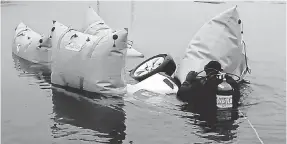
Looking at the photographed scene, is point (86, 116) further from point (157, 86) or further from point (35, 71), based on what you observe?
point (35, 71)

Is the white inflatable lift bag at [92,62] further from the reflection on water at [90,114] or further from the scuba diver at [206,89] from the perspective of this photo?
the scuba diver at [206,89]

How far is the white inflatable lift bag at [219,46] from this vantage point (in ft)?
29.1

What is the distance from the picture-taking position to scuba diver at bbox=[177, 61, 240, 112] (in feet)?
24.7

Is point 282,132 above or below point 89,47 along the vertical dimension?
below

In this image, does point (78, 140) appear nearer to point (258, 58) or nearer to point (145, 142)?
point (145, 142)

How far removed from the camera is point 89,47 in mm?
8266

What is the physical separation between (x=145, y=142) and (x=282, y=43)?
11.1 m

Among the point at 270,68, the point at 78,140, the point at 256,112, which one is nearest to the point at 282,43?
the point at 270,68

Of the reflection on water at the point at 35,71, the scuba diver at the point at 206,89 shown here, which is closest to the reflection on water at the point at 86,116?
the reflection on water at the point at 35,71

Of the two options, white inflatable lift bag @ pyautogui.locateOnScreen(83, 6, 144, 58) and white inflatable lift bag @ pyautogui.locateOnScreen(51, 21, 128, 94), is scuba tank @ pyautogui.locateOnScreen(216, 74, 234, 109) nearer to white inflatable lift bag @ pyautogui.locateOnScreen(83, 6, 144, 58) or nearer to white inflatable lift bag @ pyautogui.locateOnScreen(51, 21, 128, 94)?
white inflatable lift bag @ pyautogui.locateOnScreen(51, 21, 128, 94)

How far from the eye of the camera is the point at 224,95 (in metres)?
7.33

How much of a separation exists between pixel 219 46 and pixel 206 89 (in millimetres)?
1569

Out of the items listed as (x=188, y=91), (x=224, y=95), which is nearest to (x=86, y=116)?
(x=188, y=91)

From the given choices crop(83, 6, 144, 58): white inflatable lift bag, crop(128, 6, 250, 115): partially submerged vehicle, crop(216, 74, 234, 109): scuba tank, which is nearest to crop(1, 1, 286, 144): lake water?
crop(216, 74, 234, 109): scuba tank
